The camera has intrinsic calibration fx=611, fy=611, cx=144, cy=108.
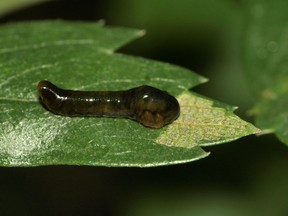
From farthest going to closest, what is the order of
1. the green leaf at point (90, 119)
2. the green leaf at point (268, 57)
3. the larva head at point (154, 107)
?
the green leaf at point (268, 57) → the larva head at point (154, 107) → the green leaf at point (90, 119)

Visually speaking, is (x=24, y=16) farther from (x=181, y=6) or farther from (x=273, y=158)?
(x=273, y=158)

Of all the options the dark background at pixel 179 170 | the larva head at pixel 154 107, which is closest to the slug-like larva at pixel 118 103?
the larva head at pixel 154 107

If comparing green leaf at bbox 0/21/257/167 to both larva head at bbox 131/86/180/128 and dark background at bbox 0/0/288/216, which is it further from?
dark background at bbox 0/0/288/216

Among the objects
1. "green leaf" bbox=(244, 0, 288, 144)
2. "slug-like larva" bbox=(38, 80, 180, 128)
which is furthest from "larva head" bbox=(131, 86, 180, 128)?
"green leaf" bbox=(244, 0, 288, 144)

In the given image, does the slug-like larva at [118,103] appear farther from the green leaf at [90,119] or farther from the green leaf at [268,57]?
the green leaf at [268,57]

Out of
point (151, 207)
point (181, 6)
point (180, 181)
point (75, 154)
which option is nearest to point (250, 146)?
point (180, 181)

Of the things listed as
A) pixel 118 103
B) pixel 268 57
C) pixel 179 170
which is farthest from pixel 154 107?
pixel 179 170

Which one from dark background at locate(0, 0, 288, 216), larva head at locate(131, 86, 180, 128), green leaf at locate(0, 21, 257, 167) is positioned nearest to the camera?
green leaf at locate(0, 21, 257, 167)
